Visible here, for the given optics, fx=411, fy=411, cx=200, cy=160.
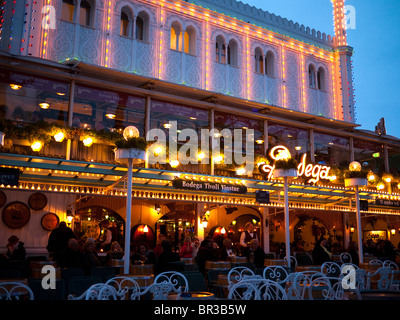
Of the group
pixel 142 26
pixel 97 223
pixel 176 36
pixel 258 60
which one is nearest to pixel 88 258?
pixel 97 223

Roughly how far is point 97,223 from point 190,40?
28.5 feet

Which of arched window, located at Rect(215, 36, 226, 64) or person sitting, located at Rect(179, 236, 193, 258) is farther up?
arched window, located at Rect(215, 36, 226, 64)

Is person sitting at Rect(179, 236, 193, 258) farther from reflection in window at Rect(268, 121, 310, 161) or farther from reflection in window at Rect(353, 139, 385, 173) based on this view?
reflection in window at Rect(353, 139, 385, 173)

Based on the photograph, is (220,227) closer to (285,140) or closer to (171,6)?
(285,140)

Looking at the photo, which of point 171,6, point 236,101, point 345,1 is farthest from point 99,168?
point 345,1

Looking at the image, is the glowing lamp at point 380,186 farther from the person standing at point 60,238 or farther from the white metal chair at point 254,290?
the white metal chair at point 254,290

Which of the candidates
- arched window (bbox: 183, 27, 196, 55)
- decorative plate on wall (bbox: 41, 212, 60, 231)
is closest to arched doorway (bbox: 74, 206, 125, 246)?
decorative plate on wall (bbox: 41, 212, 60, 231)

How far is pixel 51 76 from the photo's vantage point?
13422mm

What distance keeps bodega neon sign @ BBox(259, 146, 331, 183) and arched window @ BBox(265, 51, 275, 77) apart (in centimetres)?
486

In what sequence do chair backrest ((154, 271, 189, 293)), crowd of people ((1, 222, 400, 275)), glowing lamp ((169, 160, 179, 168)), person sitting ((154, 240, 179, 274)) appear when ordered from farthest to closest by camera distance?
glowing lamp ((169, 160, 179, 168)) < person sitting ((154, 240, 179, 274)) < crowd of people ((1, 222, 400, 275)) < chair backrest ((154, 271, 189, 293))

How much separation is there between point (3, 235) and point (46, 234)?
131cm

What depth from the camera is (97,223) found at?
16.9 metres

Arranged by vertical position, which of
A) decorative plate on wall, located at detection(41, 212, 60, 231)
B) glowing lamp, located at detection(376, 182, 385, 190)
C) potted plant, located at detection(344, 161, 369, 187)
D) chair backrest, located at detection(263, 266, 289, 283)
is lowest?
chair backrest, located at detection(263, 266, 289, 283)

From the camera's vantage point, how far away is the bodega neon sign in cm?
1609
